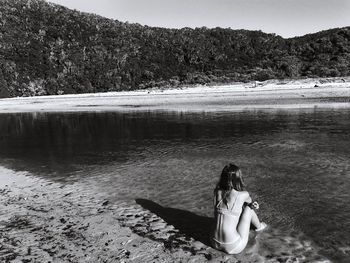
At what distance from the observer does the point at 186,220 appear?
8086mm

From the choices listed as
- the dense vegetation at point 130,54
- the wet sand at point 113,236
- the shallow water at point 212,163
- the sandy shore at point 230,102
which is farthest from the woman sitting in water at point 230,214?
the dense vegetation at point 130,54

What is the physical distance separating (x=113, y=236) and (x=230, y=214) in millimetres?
2317

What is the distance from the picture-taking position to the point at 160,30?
120 m

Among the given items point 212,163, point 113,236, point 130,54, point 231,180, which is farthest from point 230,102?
point 130,54

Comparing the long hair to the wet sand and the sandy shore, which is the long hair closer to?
the wet sand

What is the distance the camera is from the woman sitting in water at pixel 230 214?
6.32 metres

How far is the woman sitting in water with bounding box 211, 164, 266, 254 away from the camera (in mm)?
6324

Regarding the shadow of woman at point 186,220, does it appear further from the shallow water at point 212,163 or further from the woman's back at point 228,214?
the woman's back at point 228,214

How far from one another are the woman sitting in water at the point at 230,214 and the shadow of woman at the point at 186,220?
1.90 feet

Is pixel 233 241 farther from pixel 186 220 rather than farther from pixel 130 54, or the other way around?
pixel 130 54

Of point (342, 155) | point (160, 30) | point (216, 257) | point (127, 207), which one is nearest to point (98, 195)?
point (127, 207)

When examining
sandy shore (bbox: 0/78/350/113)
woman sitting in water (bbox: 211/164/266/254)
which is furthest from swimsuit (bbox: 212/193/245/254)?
sandy shore (bbox: 0/78/350/113)

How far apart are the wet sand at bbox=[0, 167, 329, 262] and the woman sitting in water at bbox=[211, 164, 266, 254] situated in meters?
0.20

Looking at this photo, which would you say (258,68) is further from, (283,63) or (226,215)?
(226,215)
